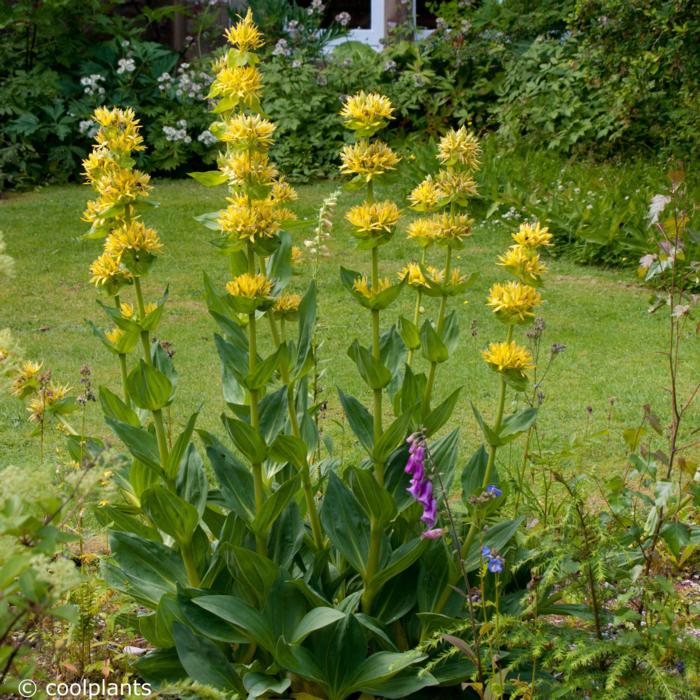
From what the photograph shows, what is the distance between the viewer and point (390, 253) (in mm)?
8312

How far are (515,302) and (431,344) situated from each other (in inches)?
10.1

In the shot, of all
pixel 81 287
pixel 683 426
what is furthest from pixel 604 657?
pixel 81 287

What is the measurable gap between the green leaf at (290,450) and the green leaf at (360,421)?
6.0 inches

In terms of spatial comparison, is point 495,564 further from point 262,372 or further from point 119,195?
point 119,195

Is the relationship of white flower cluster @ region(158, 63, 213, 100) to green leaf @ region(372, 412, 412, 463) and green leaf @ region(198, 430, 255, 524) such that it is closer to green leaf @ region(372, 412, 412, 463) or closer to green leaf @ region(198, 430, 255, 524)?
green leaf @ region(198, 430, 255, 524)

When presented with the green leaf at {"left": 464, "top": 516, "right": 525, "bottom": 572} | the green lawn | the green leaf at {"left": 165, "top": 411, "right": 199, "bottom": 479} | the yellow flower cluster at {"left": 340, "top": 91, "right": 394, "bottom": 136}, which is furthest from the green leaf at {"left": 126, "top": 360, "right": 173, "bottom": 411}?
the green lawn

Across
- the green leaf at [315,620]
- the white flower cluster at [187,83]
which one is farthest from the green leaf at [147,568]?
the white flower cluster at [187,83]

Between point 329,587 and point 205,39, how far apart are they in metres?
10.4

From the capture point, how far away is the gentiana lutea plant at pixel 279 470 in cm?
250

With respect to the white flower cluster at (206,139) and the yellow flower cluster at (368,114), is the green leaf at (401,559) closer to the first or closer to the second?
the yellow flower cluster at (368,114)

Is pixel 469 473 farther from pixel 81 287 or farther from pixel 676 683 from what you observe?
pixel 81 287

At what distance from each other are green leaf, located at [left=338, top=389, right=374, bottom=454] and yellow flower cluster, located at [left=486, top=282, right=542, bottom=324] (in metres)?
0.44

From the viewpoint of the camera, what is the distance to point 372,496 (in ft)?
8.30

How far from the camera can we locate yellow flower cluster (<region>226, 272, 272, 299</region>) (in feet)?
8.08
